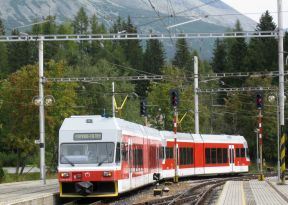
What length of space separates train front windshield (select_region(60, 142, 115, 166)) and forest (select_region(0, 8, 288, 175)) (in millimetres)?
1504

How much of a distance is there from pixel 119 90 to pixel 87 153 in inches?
2586

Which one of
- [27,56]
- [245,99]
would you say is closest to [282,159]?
[245,99]

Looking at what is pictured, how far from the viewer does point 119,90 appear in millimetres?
93000

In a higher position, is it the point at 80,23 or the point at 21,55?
the point at 80,23

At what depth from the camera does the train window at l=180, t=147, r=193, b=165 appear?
4916cm

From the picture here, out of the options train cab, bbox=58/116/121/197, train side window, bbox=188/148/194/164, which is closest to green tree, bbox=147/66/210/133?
train side window, bbox=188/148/194/164

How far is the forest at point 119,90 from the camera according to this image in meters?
65.4

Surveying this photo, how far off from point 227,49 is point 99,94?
179ft

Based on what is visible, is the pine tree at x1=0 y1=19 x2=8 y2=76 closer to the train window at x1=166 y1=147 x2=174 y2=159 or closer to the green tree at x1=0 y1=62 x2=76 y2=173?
the green tree at x1=0 y1=62 x2=76 y2=173

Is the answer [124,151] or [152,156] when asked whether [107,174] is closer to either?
[124,151]

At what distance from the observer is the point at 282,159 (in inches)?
1468

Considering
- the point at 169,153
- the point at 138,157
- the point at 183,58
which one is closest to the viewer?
the point at 138,157

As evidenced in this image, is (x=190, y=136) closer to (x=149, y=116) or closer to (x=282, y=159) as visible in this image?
(x=282, y=159)

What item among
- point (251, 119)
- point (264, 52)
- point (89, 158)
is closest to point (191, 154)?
point (89, 158)
